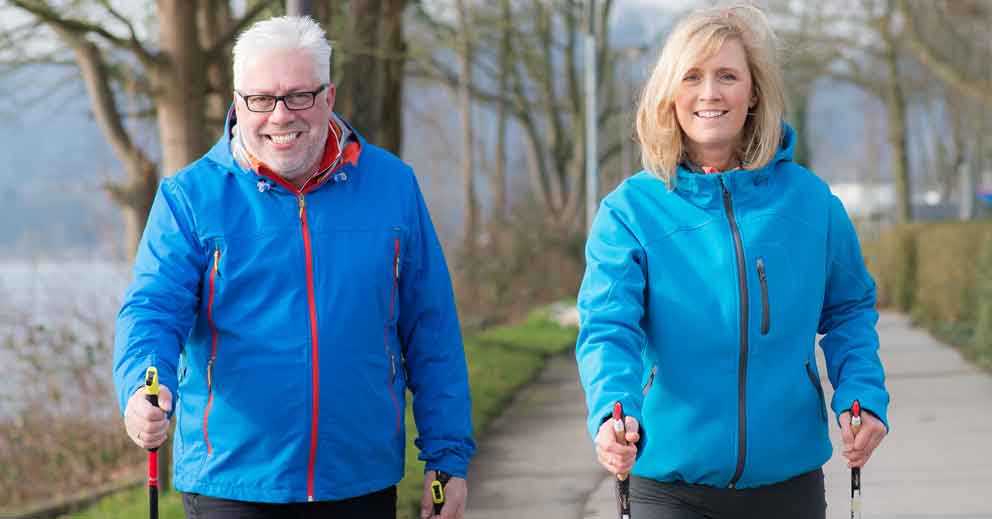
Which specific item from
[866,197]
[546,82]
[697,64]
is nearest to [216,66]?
[697,64]

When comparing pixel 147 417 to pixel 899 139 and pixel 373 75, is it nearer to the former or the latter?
pixel 373 75

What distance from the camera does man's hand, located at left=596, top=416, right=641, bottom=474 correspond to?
264 cm

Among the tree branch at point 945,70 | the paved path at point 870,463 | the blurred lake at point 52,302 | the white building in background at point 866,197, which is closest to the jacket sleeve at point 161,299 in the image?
the paved path at point 870,463

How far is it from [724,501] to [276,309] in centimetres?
109

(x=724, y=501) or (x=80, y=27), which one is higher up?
(x=80, y=27)

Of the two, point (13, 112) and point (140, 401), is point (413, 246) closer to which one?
point (140, 401)

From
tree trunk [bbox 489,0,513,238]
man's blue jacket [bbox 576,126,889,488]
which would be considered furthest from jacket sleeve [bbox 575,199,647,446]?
tree trunk [bbox 489,0,513,238]

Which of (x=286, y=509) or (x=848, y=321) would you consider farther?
(x=848, y=321)

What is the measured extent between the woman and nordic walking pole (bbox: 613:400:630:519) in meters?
0.03

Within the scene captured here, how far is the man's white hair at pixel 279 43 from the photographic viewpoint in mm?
2941

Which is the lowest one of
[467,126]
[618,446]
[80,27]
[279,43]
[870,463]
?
[870,463]

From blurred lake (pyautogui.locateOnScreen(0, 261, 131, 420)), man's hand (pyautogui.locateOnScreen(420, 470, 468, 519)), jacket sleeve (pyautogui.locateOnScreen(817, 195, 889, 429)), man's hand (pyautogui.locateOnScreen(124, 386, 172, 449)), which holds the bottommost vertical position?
blurred lake (pyautogui.locateOnScreen(0, 261, 131, 420))

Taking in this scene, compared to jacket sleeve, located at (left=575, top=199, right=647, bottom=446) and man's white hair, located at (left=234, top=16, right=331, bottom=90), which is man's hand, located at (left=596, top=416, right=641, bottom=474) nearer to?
jacket sleeve, located at (left=575, top=199, right=647, bottom=446)

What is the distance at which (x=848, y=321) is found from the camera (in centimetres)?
306
